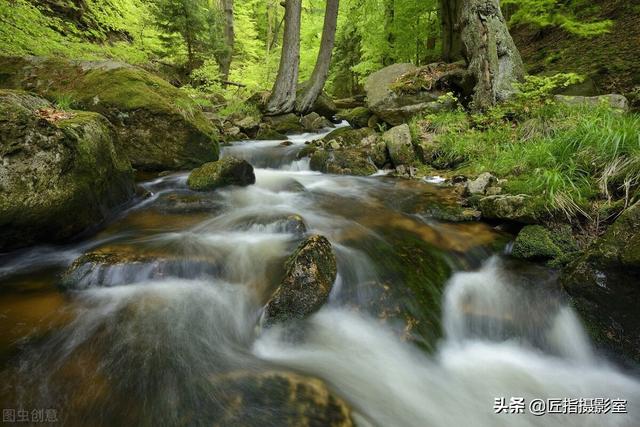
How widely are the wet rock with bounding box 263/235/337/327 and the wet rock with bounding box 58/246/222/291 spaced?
844 mm

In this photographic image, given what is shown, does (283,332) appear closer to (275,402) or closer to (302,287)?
(302,287)

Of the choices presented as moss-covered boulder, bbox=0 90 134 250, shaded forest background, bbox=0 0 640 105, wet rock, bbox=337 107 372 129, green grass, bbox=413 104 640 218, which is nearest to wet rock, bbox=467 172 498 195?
green grass, bbox=413 104 640 218

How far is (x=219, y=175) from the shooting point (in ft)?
18.2

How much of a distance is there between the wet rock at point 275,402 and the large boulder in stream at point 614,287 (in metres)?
2.22

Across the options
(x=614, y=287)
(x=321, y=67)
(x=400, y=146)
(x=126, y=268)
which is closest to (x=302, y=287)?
(x=126, y=268)

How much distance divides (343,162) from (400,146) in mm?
1221

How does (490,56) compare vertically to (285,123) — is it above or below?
above

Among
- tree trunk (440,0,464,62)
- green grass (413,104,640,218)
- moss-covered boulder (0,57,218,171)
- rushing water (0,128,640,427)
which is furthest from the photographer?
tree trunk (440,0,464,62)

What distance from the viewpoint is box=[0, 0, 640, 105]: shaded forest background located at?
22.7 feet

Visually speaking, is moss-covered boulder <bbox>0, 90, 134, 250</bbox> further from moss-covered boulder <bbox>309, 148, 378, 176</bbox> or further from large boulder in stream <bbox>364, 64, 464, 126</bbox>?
large boulder in stream <bbox>364, 64, 464, 126</bbox>

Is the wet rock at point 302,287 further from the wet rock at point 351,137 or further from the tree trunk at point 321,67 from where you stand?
the tree trunk at point 321,67

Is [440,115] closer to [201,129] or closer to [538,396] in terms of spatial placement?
[201,129]

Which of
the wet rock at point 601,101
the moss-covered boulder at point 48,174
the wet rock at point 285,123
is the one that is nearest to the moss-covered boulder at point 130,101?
the moss-covered boulder at point 48,174

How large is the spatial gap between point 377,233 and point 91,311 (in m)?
2.97
